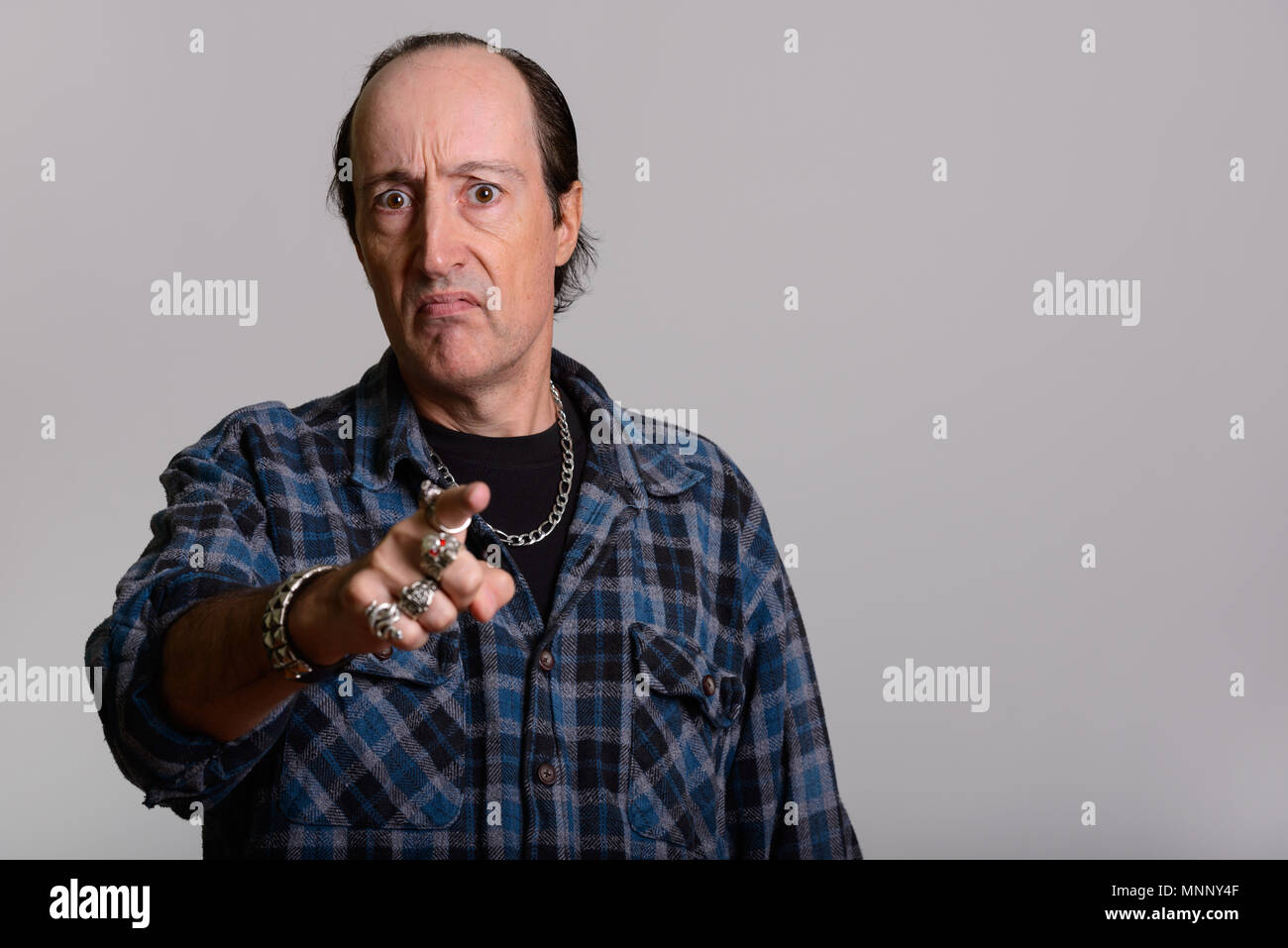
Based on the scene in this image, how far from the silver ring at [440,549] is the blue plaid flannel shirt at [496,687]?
43cm

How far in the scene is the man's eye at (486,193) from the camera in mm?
1984

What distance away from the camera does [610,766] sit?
188 centimetres

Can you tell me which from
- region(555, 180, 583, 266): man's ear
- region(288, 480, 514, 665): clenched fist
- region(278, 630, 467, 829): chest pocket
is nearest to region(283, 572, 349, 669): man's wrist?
region(288, 480, 514, 665): clenched fist

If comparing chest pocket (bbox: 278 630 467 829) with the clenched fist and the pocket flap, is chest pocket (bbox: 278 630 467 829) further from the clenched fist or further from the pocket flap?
the clenched fist

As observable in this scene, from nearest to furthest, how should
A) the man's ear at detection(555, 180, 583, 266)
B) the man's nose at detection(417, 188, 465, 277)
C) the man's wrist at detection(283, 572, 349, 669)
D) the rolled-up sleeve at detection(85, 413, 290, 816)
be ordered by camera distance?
1. the man's wrist at detection(283, 572, 349, 669)
2. the rolled-up sleeve at detection(85, 413, 290, 816)
3. the man's nose at detection(417, 188, 465, 277)
4. the man's ear at detection(555, 180, 583, 266)

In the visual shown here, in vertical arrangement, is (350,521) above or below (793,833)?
above

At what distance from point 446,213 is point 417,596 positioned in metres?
0.87

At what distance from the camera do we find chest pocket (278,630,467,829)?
176 centimetres

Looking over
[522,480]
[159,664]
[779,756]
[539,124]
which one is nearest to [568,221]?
[539,124]

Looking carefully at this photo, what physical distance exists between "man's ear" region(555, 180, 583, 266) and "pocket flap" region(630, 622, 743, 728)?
0.63 m
